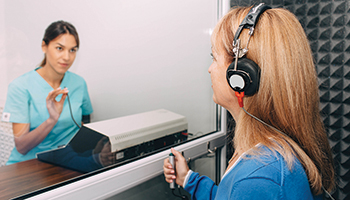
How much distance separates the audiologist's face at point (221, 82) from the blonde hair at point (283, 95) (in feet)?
0.16

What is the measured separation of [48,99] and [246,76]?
2.23 feet

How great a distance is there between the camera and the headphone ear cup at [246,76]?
1.99 ft

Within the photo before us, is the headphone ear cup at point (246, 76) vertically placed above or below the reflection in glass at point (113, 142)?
above

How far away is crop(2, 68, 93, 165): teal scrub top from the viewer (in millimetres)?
736

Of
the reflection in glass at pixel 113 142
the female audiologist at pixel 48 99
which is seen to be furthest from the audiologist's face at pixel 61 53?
the reflection in glass at pixel 113 142

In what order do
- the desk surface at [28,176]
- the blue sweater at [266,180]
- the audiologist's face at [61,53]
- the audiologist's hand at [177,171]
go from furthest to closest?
the audiologist's hand at [177,171], the audiologist's face at [61,53], the desk surface at [28,176], the blue sweater at [266,180]

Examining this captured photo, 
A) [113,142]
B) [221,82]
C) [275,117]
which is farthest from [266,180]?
[113,142]

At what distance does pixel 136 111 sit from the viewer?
1121mm

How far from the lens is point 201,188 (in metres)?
0.92

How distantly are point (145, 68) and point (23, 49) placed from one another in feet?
1.78

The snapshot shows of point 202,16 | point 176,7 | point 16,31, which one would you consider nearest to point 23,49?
point 16,31

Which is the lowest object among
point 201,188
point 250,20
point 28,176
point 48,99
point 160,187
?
point 160,187

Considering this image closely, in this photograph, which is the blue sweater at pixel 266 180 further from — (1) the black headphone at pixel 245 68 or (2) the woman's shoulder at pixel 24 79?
(2) the woman's shoulder at pixel 24 79

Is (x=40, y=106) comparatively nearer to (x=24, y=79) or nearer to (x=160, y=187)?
(x=24, y=79)
